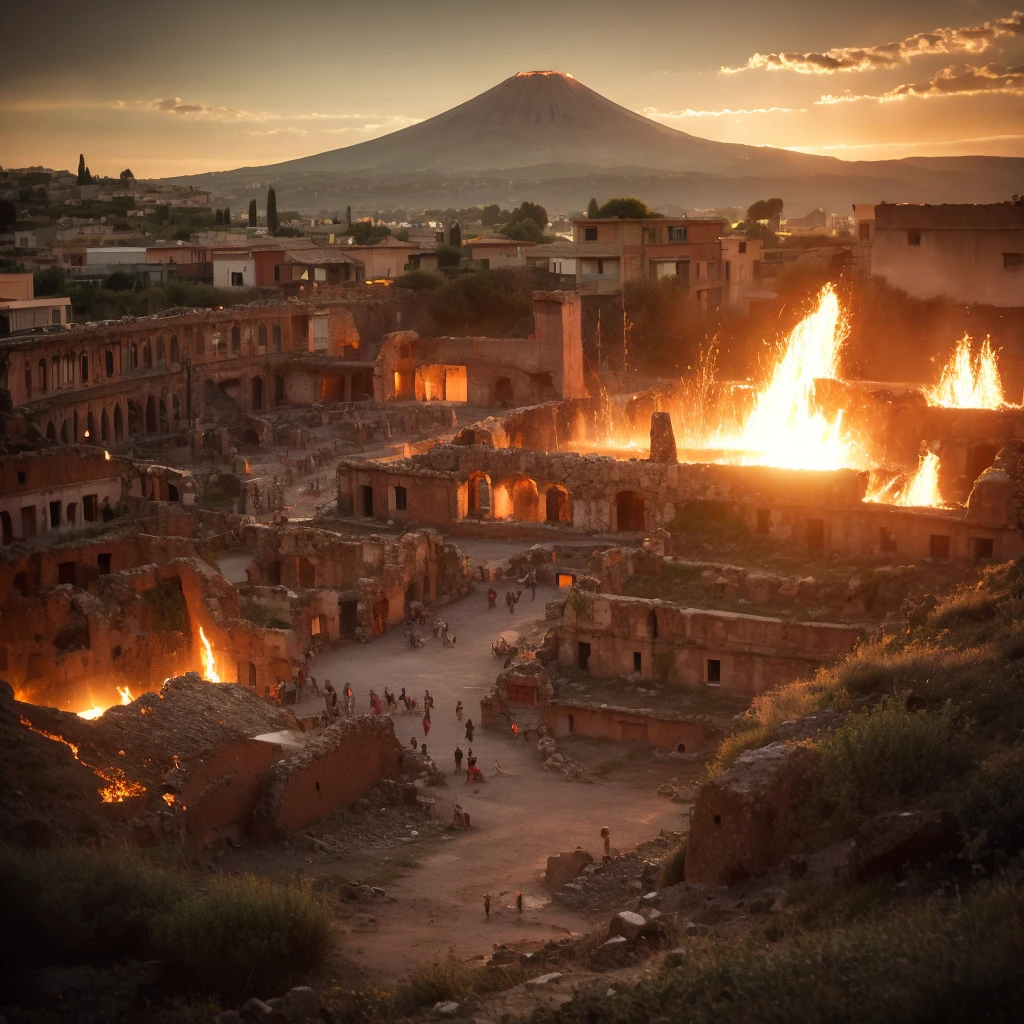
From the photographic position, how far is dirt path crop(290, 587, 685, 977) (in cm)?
1930

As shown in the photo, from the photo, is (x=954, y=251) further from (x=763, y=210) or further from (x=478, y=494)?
(x=763, y=210)

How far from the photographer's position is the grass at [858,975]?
1087cm

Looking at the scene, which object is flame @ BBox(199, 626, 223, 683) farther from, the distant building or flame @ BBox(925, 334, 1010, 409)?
the distant building

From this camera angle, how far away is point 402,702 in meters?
31.1

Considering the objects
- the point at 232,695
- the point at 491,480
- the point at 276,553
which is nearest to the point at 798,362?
the point at 491,480

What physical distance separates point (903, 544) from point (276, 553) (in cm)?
1489

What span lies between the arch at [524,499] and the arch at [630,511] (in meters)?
2.88

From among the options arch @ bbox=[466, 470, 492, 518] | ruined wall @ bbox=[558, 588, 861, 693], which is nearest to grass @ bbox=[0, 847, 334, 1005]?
ruined wall @ bbox=[558, 588, 861, 693]

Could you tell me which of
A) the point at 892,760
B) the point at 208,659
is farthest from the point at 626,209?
the point at 892,760

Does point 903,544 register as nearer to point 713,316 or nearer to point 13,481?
point 13,481

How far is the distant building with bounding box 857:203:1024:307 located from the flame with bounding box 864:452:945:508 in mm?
15976

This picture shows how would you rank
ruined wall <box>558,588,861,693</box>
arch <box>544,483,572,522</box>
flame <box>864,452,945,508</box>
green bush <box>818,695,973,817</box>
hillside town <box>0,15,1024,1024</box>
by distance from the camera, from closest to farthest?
hillside town <box>0,15,1024,1024</box> → green bush <box>818,695,973,817</box> → ruined wall <box>558,588,861,693</box> → flame <box>864,452,945,508</box> → arch <box>544,483,572,522</box>

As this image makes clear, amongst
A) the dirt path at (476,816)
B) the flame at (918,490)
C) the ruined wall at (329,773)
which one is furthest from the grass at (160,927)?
the flame at (918,490)

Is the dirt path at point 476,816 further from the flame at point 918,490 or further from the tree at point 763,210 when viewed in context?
the tree at point 763,210
